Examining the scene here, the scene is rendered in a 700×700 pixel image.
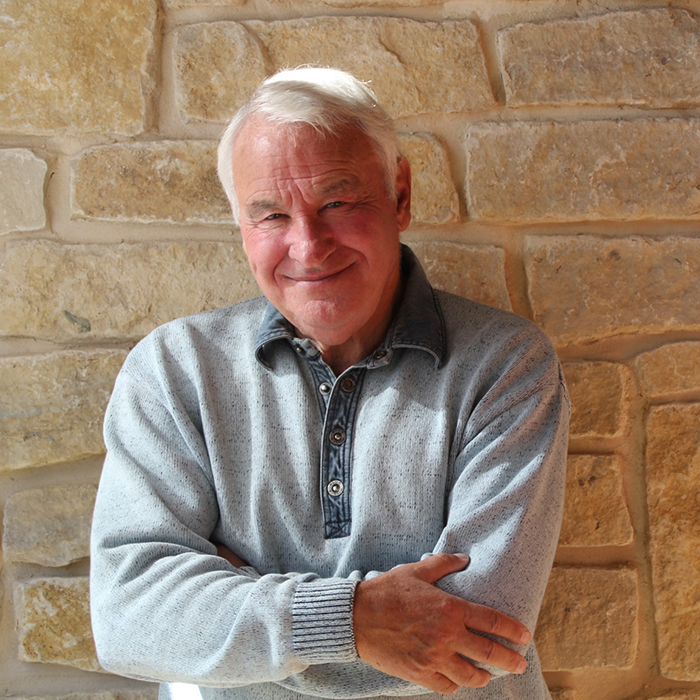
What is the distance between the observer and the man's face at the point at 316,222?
4.82 feet

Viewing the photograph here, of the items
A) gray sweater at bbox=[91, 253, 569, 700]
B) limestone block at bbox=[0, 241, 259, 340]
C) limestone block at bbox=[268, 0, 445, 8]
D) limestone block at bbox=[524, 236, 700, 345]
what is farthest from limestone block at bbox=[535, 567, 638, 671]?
limestone block at bbox=[268, 0, 445, 8]

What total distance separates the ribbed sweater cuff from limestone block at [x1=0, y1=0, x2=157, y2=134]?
117cm

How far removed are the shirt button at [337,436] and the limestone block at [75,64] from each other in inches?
34.4

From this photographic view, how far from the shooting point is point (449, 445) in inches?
58.3

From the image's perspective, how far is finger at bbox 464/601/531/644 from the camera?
1270 mm

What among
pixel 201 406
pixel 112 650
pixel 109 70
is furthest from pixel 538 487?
pixel 109 70

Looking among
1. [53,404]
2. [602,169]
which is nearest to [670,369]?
[602,169]

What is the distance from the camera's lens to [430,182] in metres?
1.84

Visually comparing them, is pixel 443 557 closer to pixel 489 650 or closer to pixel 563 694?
pixel 489 650

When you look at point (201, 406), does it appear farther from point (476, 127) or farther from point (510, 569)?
point (476, 127)

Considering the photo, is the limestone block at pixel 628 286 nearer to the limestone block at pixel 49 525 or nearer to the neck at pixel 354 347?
the neck at pixel 354 347

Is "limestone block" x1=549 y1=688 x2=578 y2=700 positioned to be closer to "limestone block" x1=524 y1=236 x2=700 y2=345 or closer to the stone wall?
the stone wall

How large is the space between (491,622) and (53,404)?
3.69 ft

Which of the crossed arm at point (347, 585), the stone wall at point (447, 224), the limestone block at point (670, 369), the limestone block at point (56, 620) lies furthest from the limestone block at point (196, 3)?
the limestone block at point (56, 620)
